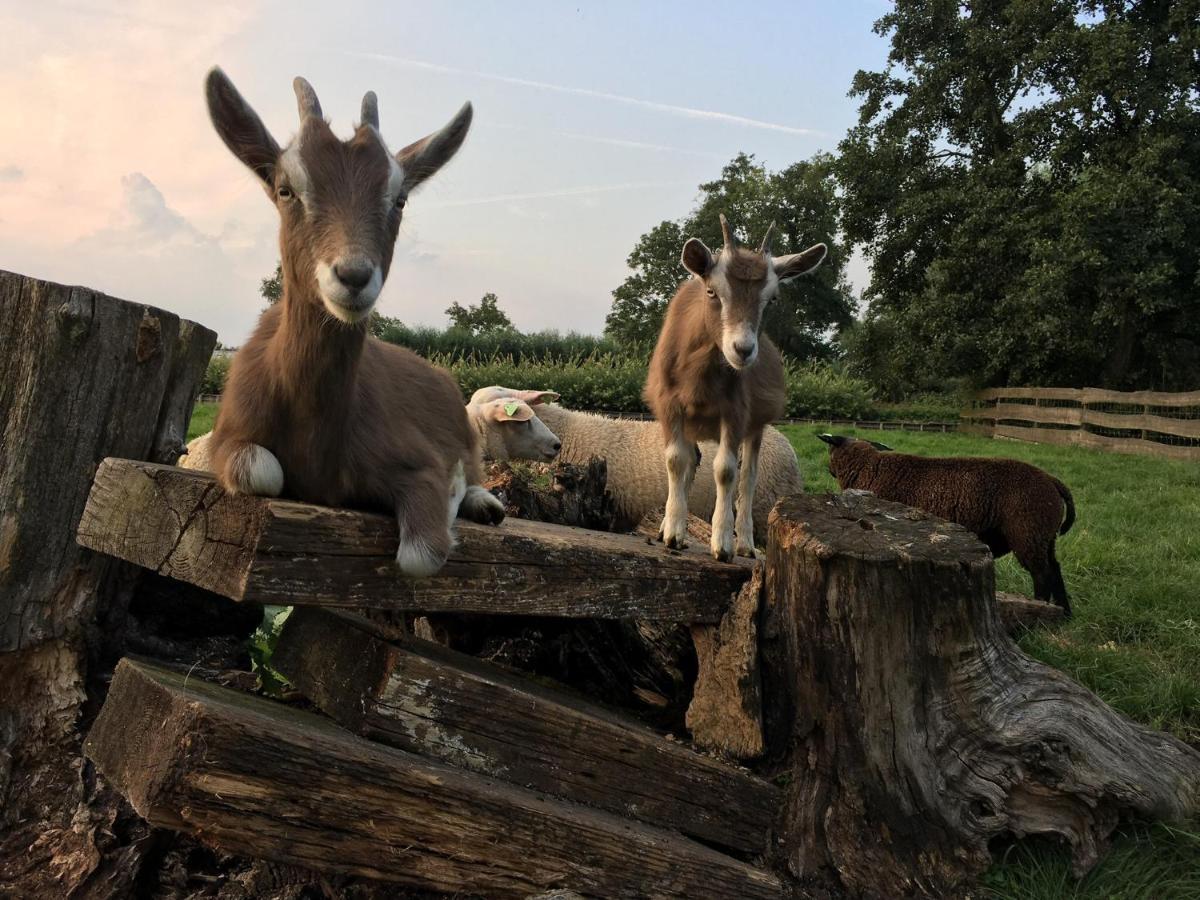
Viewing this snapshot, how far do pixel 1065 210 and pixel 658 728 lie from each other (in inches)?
828

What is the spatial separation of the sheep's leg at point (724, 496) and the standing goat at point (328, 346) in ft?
4.07

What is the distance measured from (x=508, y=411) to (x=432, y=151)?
5.52 meters

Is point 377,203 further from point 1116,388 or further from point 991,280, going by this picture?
point 1116,388

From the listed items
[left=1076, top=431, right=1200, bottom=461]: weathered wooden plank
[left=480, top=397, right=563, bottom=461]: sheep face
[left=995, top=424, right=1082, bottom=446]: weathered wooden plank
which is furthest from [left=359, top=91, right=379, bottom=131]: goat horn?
[left=995, top=424, right=1082, bottom=446]: weathered wooden plank

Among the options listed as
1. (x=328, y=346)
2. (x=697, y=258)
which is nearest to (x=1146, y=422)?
(x=697, y=258)

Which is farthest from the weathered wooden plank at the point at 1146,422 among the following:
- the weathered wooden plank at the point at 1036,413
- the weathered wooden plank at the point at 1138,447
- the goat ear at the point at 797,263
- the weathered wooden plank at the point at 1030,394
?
the goat ear at the point at 797,263

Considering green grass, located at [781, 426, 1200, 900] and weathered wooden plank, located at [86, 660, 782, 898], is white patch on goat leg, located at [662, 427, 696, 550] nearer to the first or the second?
weathered wooden plank, located at [86, 660, 782, 898]

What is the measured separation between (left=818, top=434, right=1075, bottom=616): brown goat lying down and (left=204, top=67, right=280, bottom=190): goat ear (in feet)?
12.5

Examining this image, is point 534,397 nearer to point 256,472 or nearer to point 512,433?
point 512,433

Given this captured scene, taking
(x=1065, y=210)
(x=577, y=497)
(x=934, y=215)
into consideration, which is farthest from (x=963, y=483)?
(x=934, y=215)

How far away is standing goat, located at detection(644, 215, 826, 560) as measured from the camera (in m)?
3.90

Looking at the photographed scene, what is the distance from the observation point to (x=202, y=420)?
521 inches

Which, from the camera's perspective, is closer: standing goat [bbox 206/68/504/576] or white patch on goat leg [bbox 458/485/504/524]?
standing goat [bbox 206/68/504/576]

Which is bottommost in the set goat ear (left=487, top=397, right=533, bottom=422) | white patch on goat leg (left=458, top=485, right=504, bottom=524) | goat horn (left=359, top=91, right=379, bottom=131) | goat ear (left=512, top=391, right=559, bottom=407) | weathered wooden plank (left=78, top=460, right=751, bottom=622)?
weathered wooden plank (left=78, top=460, right=751, bottom=622)
